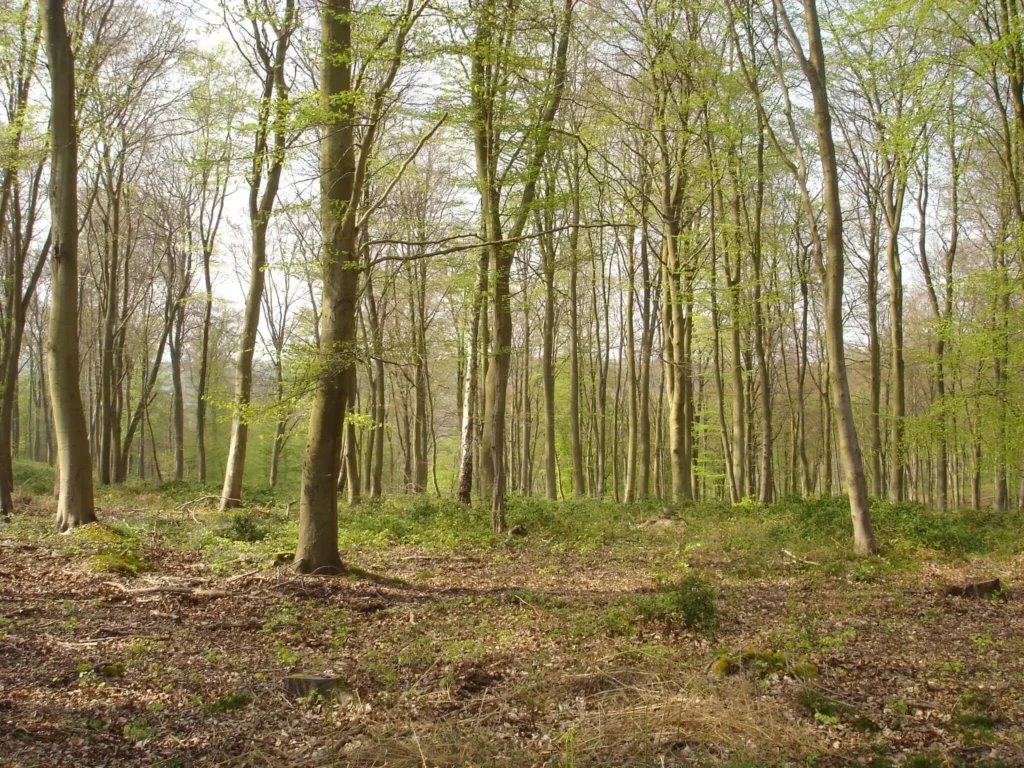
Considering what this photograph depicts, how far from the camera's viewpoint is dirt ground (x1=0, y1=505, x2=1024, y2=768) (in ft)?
14.3

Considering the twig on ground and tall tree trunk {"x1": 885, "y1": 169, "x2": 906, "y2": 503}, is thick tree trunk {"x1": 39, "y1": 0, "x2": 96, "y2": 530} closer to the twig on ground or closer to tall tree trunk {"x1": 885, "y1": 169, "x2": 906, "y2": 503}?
the twig on ground

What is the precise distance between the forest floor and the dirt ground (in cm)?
2

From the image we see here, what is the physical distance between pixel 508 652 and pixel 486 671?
517 mm

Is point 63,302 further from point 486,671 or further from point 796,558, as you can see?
point 796,558

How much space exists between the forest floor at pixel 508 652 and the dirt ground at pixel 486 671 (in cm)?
2

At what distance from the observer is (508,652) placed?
6.23 meters

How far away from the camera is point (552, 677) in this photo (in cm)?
557

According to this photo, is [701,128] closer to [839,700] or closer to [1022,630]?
[1022,630]

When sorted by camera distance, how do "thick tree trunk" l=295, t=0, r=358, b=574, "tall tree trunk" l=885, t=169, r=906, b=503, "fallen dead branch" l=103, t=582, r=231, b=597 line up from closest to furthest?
1. "fallen dead branch" l=103, t=582, r=231, b=597
2. "thick tree trunk" l=295, t=0, r=358, b=574
3. "tall tree trunk" l=885, t=169, r=906, b=503

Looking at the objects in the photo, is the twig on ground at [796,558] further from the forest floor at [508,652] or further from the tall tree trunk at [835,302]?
the tall tree trunk at [835,302]

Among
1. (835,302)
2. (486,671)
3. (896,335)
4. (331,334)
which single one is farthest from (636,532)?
(896,335)

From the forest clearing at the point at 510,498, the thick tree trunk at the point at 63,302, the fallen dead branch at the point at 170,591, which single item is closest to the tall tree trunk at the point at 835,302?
the forest clearing at the point at 510,498

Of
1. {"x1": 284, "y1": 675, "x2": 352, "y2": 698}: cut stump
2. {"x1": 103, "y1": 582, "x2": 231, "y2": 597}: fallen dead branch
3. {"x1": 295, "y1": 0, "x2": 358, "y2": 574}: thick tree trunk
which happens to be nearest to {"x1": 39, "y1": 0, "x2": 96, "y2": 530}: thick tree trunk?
{"x1": 103, "y1": 582, "x2": 231, "y2": 597}: fallen dead branch

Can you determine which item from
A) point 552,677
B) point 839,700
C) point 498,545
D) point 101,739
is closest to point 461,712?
point 552,677
